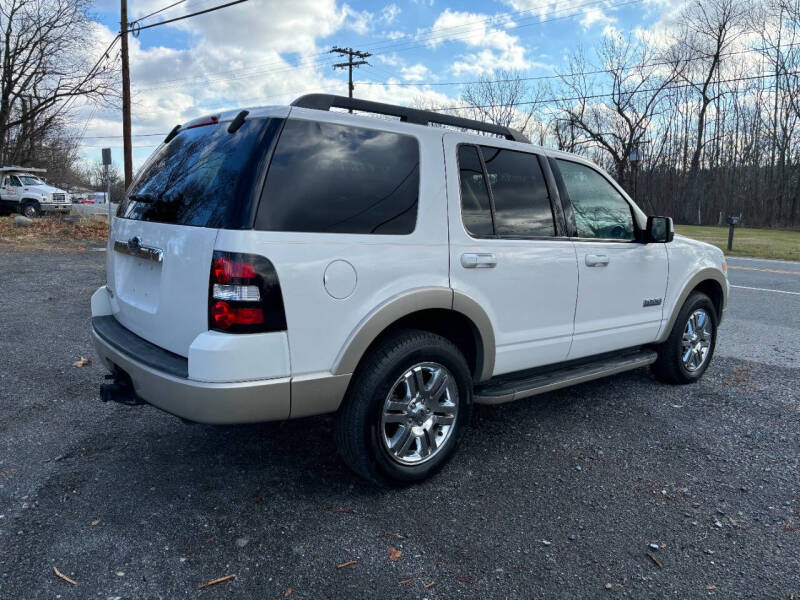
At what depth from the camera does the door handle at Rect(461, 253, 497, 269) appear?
3.23 m

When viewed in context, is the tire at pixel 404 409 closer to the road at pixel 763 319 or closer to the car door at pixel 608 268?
the car door at pixel 608 268

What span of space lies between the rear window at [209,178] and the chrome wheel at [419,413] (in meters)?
1.16

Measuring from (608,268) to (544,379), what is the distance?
954 millimetres

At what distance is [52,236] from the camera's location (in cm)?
1834

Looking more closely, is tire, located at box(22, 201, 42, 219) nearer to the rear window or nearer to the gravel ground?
the gravel ground

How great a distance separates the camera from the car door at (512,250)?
10.8ft

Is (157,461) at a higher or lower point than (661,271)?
lower

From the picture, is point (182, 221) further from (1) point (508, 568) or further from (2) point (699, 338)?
(2) point (699, 338)

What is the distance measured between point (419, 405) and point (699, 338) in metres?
3.07

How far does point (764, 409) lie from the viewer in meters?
4.38

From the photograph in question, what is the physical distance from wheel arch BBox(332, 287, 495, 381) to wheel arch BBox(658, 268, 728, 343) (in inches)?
78.5

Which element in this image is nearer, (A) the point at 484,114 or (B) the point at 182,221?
(B) the point at 182,221

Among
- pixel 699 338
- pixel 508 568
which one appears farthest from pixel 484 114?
pixel 508 568

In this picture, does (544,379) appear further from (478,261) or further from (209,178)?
(209,178)
